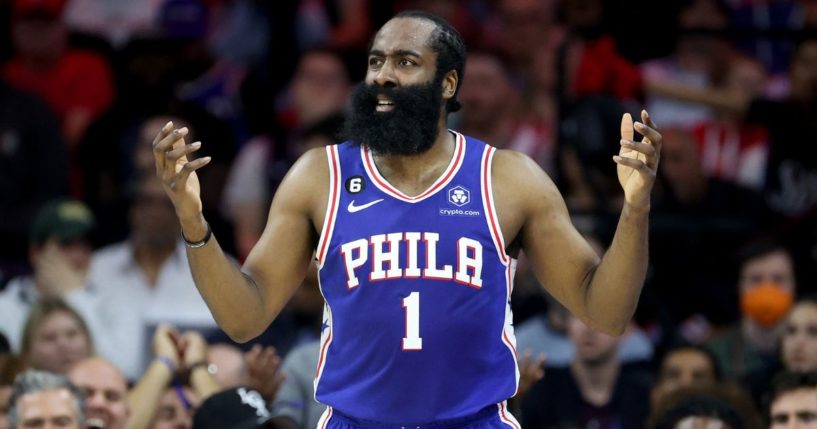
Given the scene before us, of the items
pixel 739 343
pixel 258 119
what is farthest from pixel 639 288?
pixel 258 119

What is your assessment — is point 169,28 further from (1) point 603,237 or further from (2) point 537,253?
(2) point 537,253

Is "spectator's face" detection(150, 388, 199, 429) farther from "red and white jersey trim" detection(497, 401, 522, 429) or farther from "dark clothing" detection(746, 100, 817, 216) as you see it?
"dark clothing" detection(746, 100, 817, 216)

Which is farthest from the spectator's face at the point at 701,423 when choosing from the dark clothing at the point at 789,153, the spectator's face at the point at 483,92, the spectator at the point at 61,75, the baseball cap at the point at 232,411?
the spectator at the point at 61,75

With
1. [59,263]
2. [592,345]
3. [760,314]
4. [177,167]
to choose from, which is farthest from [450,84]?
[59,263]

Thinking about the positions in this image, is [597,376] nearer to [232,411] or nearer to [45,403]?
[232,411]

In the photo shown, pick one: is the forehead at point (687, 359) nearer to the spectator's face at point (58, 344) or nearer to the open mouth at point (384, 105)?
the spectator's face at point (58, 344)

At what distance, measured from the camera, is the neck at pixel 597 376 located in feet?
26.3

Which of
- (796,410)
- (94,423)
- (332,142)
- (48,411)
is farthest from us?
(332,142)

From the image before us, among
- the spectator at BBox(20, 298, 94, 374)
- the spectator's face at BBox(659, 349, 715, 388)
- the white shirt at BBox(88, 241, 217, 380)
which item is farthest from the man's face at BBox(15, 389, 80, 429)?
the spectator's face at BBox(659, 349, 715, 388)

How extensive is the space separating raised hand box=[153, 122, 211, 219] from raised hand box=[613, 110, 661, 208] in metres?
1.20

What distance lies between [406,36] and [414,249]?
26.5 inches

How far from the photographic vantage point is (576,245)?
16.0ft

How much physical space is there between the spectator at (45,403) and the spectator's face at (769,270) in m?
3.57

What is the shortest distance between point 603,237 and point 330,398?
4.11m
